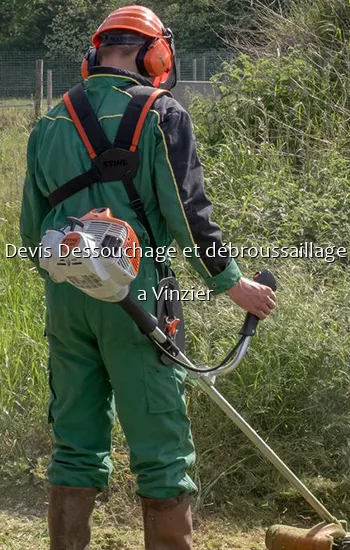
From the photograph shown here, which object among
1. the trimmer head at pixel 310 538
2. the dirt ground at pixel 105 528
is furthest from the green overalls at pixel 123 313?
the dirt ground at pixel 105 528

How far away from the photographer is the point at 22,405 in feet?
15.1

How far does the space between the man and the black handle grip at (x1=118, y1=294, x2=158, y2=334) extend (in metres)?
0.12

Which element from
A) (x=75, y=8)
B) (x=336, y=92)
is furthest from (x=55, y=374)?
(x=75, y=8)

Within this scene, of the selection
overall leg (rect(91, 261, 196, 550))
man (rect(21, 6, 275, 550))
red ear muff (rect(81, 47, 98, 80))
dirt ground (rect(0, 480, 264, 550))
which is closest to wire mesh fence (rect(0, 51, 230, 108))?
dirt ground (rect(0, 480, 264, 550))

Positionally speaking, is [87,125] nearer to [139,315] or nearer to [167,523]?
[139,315]

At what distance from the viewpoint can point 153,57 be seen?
3.17m

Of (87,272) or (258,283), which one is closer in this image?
(87,272)

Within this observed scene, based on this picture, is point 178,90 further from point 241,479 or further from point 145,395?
point 145,395

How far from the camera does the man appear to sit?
3.04 meters

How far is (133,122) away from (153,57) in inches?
11.8

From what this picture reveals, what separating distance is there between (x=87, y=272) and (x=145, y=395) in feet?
1.86

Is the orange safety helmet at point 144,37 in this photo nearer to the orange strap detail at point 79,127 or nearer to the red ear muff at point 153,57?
the red ear muff at point 153,57

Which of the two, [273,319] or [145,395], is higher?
[145,395]

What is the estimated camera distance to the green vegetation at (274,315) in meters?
4.22
